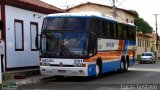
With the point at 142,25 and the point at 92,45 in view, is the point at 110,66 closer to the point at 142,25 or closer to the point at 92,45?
the point at 92,45

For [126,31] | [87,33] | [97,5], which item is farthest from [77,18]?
[97,5]

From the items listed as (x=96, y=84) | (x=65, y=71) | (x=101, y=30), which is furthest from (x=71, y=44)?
(x=101, y=30)

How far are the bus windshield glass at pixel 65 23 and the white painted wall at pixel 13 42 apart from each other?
3.61 metres

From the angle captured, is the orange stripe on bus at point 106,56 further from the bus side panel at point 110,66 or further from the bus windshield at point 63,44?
the bus windshield at point 63,44

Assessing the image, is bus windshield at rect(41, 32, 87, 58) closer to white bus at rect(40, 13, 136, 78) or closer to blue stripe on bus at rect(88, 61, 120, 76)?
white bus at rect(40, 13, 136, 78)

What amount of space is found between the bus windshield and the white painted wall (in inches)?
150

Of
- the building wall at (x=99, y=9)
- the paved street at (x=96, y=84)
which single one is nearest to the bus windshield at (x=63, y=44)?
the paved street at (x=96, y=84)

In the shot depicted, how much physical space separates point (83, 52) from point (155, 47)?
81.0 m

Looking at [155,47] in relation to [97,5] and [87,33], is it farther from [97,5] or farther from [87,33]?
[87,33]

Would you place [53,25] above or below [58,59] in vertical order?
above

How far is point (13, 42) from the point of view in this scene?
88.0 ft

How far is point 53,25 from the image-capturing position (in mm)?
23359

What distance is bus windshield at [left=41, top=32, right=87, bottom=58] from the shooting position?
2252 cm

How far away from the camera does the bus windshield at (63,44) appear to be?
73.9 feet
